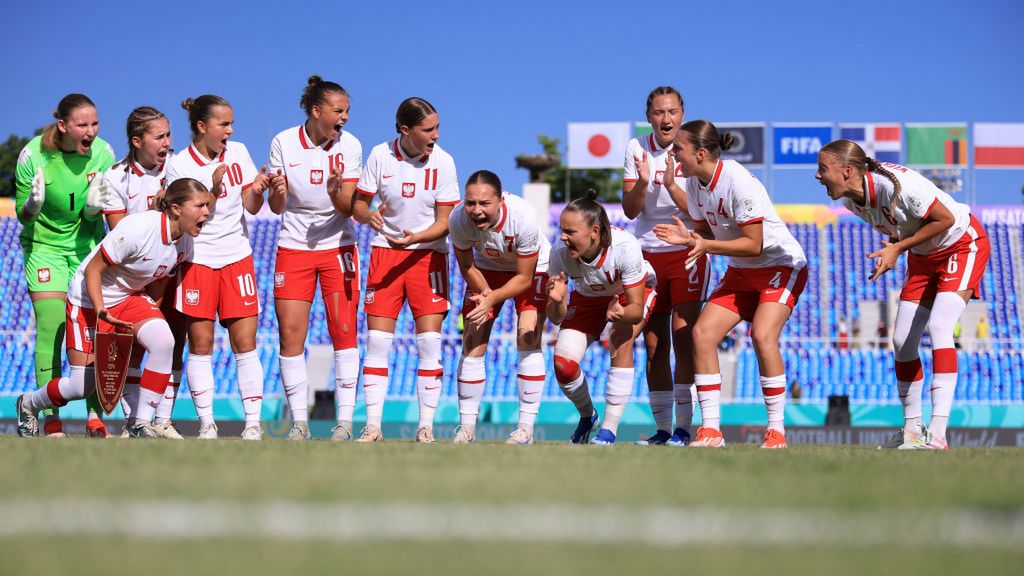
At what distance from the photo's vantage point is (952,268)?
21.8 feet

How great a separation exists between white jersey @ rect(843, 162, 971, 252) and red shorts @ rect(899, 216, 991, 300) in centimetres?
6

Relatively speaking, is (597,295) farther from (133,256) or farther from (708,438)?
(133,256)

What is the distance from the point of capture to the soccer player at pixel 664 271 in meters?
7.27

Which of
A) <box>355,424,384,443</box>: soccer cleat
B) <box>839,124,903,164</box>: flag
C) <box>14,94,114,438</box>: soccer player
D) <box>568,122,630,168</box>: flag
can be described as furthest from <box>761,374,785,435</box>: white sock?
<box>839,124,903,164</box>: flag

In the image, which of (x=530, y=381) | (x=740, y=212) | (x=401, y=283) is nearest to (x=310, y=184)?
(x=401, y=283)

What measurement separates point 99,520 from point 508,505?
117cm

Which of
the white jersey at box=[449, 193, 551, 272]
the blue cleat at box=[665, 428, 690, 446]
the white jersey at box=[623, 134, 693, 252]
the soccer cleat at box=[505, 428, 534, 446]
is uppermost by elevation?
the white jersey at box=[623, 134, 693, 252]

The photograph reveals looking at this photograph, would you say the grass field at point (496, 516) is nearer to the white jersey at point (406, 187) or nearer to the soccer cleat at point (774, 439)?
the soccer cleat at point (774, 439)

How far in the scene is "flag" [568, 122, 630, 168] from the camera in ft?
93.2

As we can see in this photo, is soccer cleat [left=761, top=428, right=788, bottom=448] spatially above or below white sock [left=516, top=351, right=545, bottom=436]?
below

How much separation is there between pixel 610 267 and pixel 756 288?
1.00 metres

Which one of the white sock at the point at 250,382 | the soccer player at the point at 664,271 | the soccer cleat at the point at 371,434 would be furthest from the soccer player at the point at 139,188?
the soccer player at the point at 664,271

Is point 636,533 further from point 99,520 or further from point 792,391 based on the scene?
point 792,391

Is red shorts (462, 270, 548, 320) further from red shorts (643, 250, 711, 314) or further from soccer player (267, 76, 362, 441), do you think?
soccer player (267, 76, 362, 441)
